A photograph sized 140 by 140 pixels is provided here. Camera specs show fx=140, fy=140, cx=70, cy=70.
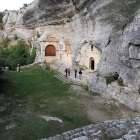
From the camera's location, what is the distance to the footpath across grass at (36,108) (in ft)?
25.1

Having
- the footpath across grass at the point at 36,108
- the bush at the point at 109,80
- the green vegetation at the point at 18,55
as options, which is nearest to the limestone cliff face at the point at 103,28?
the bush at the point at 109,80

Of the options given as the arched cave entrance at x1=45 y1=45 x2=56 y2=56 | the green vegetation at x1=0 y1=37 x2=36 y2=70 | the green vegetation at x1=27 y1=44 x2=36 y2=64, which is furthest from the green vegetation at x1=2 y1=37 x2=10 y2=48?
the arched cave entrance at x1=45 y1=45 x2=56 y2=56

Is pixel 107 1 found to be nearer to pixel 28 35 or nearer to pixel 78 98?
pixel 78 98

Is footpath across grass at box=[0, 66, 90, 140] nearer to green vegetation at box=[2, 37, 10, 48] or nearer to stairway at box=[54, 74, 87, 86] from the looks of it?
stairway at box=[54, 74, 87, 86]

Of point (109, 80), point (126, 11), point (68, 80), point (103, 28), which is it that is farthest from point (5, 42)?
point (126, 11)

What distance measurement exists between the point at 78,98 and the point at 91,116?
3.15 meters

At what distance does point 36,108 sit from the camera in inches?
415

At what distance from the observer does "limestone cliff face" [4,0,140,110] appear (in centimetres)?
1017

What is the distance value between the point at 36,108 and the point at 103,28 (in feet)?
39.0

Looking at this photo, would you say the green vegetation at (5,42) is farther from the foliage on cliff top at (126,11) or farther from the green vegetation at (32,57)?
the foliage on cliff top at (126,11)

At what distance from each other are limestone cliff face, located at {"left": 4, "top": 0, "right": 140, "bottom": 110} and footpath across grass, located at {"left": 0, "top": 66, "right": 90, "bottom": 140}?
374cm

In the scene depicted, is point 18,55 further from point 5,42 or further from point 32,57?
point 5,42

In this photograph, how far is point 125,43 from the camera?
10344 millimetres

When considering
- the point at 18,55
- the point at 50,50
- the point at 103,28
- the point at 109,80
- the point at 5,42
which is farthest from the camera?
the point at 5,42
